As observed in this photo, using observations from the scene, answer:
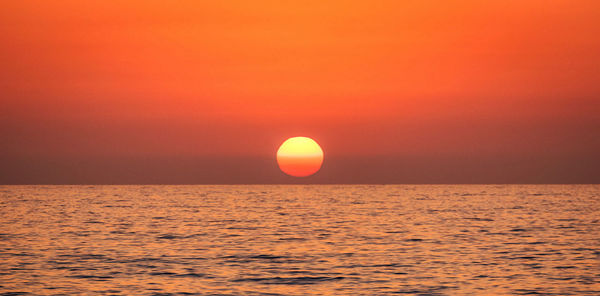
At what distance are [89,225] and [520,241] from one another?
37406 mm

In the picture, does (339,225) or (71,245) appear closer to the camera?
(71,245)

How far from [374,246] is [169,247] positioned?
12.9 m

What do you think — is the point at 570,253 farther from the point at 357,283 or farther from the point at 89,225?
the point at 89,225

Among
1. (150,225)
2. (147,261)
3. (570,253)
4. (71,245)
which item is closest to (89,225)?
(150,225)

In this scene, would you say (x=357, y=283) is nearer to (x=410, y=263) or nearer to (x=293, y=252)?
(x=410, y=263)

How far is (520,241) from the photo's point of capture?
161 ft

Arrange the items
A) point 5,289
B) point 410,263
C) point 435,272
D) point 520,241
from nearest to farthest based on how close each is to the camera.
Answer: point 5,289 < point 435,272 < point 410,263 < point 520,241

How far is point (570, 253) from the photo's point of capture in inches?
1618

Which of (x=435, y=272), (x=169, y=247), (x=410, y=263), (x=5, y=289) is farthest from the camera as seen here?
(x=169, y=247)

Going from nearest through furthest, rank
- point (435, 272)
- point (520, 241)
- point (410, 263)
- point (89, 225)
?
1. point (435, 272)
2. point (410, 263)
3. point (520, 241)
4. point (89, 225)

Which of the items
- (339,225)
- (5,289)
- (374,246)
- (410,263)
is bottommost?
(5,289)

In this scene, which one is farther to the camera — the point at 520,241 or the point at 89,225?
the point at 89,225

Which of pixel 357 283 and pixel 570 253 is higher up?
pixel 570 253

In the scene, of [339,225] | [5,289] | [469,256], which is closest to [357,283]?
[469,256]
